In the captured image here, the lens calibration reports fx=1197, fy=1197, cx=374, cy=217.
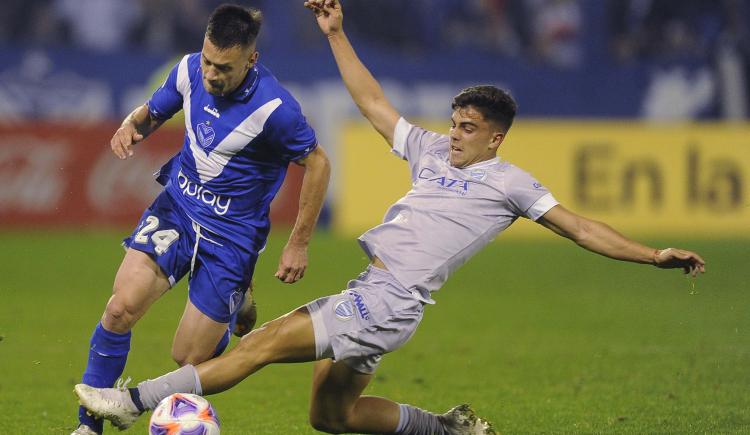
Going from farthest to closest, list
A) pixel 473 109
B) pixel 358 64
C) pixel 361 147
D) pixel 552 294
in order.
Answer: pixel 361 147 < pixel 552 294 < pixel 358 64 < pixel 473 109

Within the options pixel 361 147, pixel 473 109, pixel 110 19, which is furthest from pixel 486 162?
pixel 110 19

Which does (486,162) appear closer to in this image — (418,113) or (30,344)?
(30,344)

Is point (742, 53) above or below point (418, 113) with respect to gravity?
above

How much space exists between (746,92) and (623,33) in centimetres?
234

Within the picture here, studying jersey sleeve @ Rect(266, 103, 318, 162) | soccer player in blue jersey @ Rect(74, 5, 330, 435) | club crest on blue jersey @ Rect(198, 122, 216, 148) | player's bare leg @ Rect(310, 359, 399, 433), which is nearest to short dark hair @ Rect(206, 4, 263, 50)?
soccer player in blue jersey @ Rect(74, 5, 330, 435)

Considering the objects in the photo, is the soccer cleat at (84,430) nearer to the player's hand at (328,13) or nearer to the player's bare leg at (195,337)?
the player's bare leg at (195,337)

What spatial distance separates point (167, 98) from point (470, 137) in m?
1.69

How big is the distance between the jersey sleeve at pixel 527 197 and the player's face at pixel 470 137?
0.21 m

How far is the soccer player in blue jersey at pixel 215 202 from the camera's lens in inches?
237

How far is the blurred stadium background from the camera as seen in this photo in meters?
16.2

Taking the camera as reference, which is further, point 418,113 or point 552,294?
point 418,113

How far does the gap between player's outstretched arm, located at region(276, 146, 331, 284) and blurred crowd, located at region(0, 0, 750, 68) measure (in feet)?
45.3

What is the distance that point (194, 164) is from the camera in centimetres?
635

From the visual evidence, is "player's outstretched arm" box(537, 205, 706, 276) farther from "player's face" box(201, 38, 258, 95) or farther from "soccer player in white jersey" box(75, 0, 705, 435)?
"player's face" box(201, 38, 258, 95)
